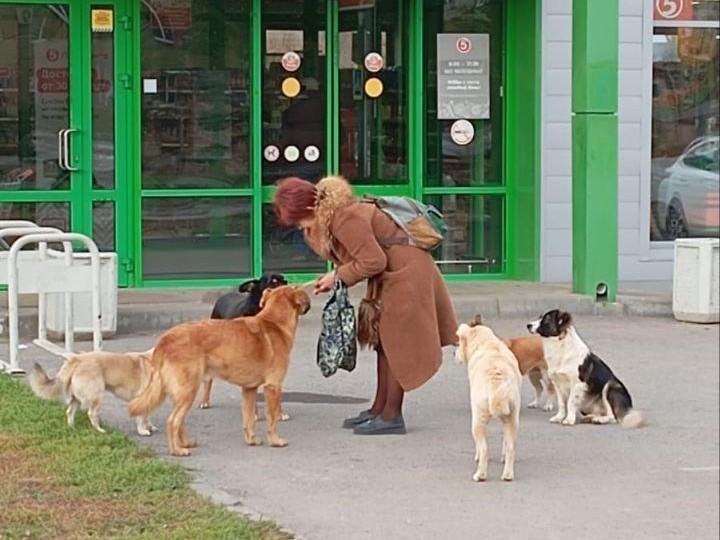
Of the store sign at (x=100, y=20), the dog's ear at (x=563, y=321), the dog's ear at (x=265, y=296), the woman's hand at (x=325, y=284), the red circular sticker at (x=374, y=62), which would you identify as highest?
the store sign at (x=100, y=20)

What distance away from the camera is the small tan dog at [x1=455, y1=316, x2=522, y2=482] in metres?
7.49

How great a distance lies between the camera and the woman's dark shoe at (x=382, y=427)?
895 centimetres

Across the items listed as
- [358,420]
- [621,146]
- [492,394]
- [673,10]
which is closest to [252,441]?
[358,420]

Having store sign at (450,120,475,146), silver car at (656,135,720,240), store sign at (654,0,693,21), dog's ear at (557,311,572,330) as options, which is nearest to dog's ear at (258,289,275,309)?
dog's ear at (557,311,572,330)

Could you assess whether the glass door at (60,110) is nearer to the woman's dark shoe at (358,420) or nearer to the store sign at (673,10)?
the store sign at (673,10)

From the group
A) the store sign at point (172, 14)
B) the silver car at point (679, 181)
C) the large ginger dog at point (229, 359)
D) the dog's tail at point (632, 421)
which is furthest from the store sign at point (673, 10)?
the large ginger dog at point (229, 359)

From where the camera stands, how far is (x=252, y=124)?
15.0 metres

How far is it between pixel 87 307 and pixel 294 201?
433 centimetres

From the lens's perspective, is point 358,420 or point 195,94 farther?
point 195,94

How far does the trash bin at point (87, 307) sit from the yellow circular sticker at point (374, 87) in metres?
4.10

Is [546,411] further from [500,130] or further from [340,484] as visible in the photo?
[500,130]

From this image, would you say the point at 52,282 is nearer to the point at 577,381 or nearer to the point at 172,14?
the point at 577,381

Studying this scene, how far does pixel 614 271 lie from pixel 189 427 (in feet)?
20.0

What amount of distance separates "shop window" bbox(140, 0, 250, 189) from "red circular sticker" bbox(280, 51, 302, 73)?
0.38 metres
